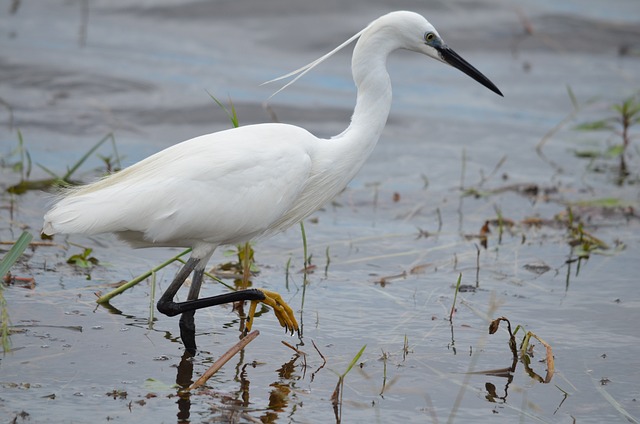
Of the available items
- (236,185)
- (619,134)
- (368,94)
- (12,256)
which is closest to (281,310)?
(236,185)

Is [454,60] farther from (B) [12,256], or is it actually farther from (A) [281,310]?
(B) [12,256]

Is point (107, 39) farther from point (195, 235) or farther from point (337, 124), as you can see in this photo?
point (195, 235)

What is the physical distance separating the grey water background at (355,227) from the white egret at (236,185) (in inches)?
20.9

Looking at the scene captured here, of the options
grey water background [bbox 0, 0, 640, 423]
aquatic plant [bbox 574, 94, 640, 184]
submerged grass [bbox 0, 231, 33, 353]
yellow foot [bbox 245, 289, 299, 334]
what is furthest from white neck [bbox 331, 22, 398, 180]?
aquatic plant [bbox 574, 94, 640, 184]

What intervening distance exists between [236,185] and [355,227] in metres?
2.49

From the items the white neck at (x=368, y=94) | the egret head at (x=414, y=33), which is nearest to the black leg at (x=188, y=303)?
the white neck at (x=368, y=94)

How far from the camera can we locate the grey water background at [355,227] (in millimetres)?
4250

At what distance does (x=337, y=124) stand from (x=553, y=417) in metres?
5.89

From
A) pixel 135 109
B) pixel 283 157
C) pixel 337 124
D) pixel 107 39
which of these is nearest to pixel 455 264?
pixel 283 157

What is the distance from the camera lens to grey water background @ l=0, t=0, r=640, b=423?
425cm

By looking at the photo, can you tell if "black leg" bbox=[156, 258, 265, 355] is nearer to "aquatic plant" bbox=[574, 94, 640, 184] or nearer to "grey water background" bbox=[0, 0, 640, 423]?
"grey water background" bbox=[0, 0, 640, 423]

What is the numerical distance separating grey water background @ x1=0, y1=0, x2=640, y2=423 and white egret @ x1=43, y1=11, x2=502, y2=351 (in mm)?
531

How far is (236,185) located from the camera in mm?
4438

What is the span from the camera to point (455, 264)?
6078mm
